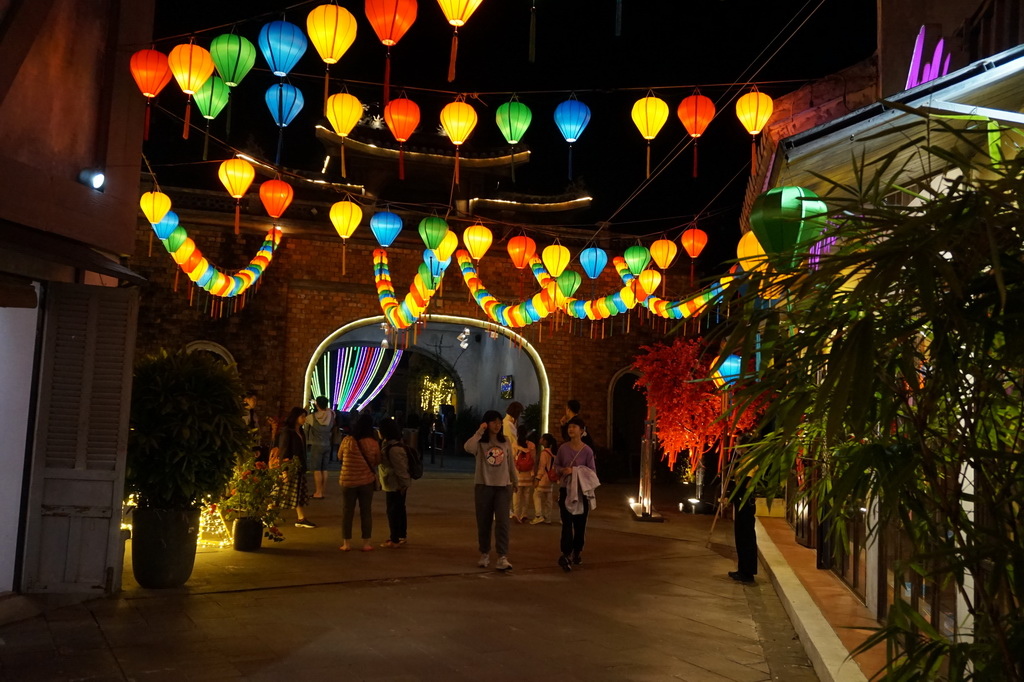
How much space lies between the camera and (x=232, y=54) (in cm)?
764

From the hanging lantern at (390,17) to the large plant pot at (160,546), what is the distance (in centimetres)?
379

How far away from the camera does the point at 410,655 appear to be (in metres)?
5.23

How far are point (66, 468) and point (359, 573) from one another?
2.58 m

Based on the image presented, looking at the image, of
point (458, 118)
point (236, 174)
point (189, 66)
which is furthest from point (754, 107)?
point (236, 174)

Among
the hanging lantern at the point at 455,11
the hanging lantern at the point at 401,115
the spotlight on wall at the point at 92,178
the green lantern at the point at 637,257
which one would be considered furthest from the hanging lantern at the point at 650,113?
the spotlight on wall at the point at 92,178

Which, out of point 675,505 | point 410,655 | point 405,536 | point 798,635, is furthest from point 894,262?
point 675,505

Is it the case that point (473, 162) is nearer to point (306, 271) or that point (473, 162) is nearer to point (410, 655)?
point (306, 271)

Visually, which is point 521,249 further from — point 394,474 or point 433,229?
point 394,474

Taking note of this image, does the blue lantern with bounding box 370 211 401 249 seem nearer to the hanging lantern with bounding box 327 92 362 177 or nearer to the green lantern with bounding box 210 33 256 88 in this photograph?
the hanging lantern with bounding box 327 92 362 177

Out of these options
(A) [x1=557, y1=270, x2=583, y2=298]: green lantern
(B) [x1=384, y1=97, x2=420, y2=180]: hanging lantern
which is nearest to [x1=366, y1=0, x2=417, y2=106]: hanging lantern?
(B) [x1=384, y1=97, x2=420, y2=180]: hanging lantern

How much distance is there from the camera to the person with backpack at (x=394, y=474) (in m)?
8.85

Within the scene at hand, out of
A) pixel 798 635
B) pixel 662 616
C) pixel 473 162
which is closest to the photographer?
pixel 798 635

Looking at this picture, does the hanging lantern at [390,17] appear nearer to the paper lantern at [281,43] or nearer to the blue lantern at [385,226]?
the paper lantern at [281,43]

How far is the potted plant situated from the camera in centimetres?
669
